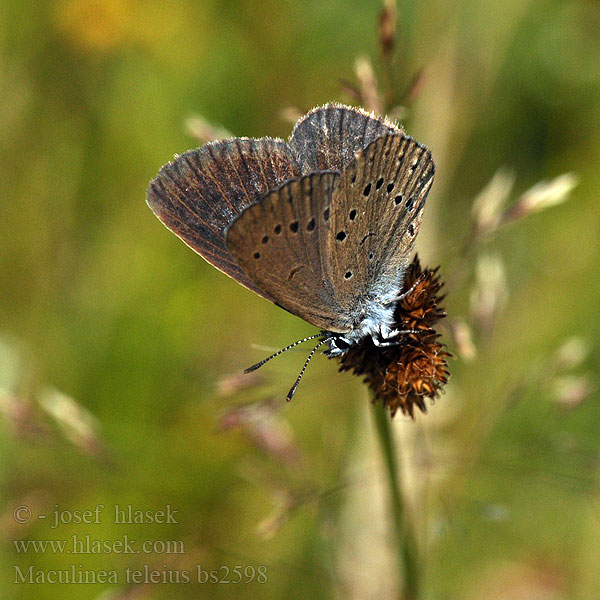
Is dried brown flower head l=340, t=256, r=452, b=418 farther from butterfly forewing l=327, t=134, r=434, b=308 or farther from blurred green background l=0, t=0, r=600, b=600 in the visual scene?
blurred green background l=0, t=0, r=600, b=600

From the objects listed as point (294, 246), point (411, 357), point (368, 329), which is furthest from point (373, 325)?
point (294, 246)

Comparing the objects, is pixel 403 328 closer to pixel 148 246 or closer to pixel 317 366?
pixel 317 366

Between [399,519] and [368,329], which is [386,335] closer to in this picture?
[368,329]

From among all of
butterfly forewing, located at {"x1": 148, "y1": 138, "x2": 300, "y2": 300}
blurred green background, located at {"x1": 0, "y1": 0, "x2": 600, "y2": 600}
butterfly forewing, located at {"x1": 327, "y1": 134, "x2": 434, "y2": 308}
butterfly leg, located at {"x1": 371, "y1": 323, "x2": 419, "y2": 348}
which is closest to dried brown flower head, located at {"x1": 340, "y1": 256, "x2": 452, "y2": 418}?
butterfly leg, located at {"x1": 371, "y1": 323, "x2": 419, "y2": 348}

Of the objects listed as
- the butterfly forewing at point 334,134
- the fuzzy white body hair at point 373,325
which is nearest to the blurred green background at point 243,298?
the fuzzy white body hair at point 373,325

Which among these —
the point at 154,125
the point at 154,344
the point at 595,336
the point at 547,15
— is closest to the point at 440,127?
the point at 547,15

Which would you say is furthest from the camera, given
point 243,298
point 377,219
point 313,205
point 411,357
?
point 243,298
